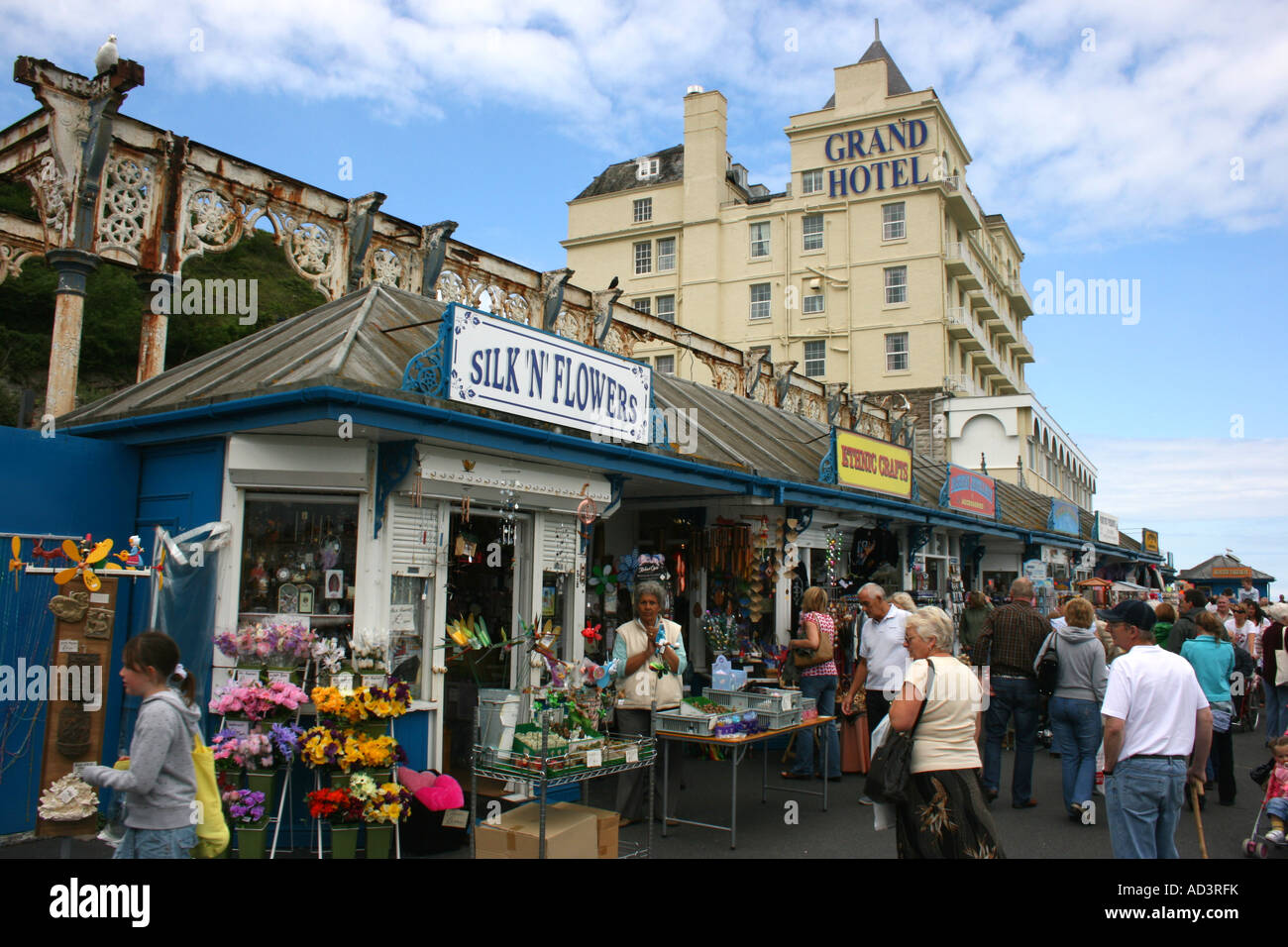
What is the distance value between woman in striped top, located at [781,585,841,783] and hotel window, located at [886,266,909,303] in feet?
100

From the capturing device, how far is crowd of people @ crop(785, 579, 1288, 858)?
4.81 m

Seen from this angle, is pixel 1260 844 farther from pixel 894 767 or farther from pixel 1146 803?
pixel 894 767

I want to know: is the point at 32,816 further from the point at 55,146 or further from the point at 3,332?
the point at 3,332

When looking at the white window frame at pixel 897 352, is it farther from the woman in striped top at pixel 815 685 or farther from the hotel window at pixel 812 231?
the woman in striped top at pixel 815 685

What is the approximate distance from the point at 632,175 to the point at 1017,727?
133 ft

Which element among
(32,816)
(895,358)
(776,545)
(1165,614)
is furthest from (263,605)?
(895,358)

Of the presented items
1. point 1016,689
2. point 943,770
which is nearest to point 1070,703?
point 1016,689

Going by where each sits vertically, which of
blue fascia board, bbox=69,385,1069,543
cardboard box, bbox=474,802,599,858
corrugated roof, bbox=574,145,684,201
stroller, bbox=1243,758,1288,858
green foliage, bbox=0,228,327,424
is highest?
corrugated roof, bbox=574,145,684,201

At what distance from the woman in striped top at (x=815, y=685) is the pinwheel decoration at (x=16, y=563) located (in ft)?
21.6

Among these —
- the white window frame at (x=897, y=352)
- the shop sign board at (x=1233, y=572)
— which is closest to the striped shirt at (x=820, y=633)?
the white window frame at (x=897, y=352)

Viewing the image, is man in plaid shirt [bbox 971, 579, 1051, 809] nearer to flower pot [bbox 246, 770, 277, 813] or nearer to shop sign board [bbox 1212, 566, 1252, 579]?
flower pot [bbox 246, 770, 277, 813]

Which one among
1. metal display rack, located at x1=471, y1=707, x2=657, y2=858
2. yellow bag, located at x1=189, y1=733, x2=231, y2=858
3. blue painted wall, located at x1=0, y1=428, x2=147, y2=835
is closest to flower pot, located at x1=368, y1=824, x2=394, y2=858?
metal display rack, located at x1=471, y1=707, x2=657, y2=858

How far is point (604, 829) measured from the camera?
250 inches
